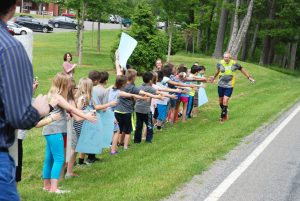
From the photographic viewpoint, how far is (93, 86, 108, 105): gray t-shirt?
363 inches

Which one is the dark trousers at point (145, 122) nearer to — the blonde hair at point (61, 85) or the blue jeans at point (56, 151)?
the blue jeans at point (56, 151)

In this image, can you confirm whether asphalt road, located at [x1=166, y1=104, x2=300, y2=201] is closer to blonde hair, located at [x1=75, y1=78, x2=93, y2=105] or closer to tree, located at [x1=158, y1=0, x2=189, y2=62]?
blonde hair, located at [x1=75, y1=78, x2=93, y2=105]

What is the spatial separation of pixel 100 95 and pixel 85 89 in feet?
3.42

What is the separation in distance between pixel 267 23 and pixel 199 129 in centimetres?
3138

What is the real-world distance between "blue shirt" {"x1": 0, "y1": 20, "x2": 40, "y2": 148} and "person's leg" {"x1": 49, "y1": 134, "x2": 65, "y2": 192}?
422 centimetres

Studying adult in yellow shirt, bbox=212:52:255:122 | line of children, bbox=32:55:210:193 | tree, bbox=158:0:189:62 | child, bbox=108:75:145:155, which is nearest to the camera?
line of children, bbox=32:55:210:193

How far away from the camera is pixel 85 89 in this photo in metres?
8.23

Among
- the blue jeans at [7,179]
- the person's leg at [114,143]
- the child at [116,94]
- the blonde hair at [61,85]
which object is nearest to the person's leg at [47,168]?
the blonde hair at [61,85]

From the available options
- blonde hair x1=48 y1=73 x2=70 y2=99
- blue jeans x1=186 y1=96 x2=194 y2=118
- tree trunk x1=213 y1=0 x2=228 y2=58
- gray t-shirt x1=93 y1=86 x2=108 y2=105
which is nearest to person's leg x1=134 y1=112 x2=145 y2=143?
gray t-shirt x1=93 y1=86 x2=108 y2=105

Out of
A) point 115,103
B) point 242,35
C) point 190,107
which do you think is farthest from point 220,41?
point 115,103

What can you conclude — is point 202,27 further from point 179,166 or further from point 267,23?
point 179,166

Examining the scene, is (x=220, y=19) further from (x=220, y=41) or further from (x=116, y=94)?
(x=116, y=94)

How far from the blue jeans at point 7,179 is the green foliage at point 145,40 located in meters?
22.0

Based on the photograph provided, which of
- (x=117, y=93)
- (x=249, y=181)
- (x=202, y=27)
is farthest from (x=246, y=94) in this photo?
(x=202, y=27)
